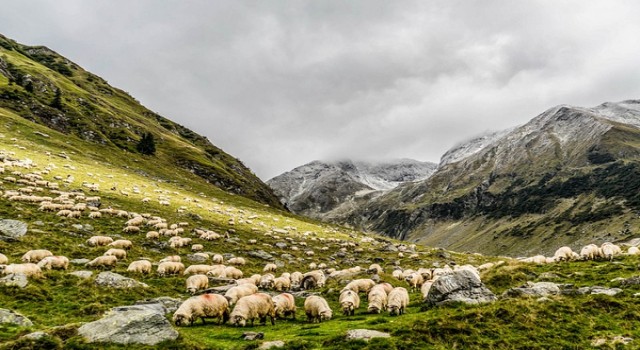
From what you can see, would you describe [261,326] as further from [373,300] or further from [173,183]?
[173,183]

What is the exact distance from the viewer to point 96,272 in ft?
88.8

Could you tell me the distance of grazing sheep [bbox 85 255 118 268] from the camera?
28.5m

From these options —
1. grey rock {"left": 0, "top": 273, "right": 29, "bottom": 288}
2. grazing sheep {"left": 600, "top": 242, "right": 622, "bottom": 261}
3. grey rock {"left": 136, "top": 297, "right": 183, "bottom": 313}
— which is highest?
grazing sheep {"left": 600, "top": 242, "right": 622, "bottom": 261}

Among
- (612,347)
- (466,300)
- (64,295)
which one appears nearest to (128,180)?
(64,295)

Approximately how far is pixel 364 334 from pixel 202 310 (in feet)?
29.6

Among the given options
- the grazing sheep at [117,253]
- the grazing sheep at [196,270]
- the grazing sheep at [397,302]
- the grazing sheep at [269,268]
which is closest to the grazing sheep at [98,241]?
the grazing sheep at [117,253]

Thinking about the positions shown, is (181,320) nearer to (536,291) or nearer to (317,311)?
(317,311)

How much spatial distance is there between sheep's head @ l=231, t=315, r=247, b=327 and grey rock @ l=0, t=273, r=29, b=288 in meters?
12.2

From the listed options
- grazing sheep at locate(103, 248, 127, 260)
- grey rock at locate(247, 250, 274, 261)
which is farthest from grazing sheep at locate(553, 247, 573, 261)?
grazing sheep at locate(103, 248, 127, 260)

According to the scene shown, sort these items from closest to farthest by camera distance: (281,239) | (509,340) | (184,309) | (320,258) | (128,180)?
(509,340) < (184,309) < (320,258) < (281,239) < (128,180)

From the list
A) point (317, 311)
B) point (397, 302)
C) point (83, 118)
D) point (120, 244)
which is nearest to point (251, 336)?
point (317, 311)

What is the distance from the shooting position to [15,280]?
69.4 ft

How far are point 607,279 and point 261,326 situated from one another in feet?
68.3

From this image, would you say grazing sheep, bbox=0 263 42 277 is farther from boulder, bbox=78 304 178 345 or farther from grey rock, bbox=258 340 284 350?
grey rock, bbox=258 340 284 350
